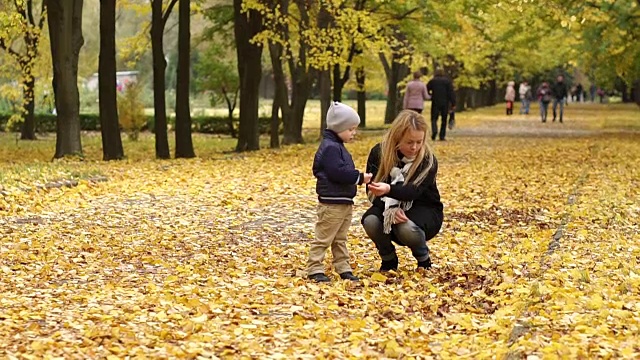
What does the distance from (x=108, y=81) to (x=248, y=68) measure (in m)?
3.95

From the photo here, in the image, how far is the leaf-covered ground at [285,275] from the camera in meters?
7.04

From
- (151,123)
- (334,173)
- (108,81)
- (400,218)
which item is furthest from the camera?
(151,123)

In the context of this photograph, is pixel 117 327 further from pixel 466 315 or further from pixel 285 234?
pixel 285 234

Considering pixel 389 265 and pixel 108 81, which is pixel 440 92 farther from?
pixel 389 265

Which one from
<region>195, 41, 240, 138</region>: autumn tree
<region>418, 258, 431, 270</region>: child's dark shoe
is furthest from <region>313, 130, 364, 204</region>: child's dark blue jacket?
<region>195, 41, 240, 138</region>: autumn tree

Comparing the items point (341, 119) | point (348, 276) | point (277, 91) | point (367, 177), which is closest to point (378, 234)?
point (348, 276)

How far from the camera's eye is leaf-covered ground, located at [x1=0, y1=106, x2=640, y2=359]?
23.1 ft

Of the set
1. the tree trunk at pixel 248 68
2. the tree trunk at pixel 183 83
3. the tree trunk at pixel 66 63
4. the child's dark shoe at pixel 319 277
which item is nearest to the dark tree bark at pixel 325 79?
the tree trunk at pixel 248 68

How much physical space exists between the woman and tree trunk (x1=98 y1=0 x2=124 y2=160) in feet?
51.4

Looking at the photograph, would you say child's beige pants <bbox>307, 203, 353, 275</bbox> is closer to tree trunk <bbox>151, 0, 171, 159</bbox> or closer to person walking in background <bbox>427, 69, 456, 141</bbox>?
tree trunk <bbox>151, 0, 171, 159</bbox>

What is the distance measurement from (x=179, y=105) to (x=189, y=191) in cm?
922

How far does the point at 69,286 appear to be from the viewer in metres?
9.30

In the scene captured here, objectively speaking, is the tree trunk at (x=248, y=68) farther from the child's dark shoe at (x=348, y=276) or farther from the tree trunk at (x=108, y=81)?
the child's dark shoe at (x=348, y=276)

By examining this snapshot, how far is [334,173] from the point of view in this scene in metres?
9.33
